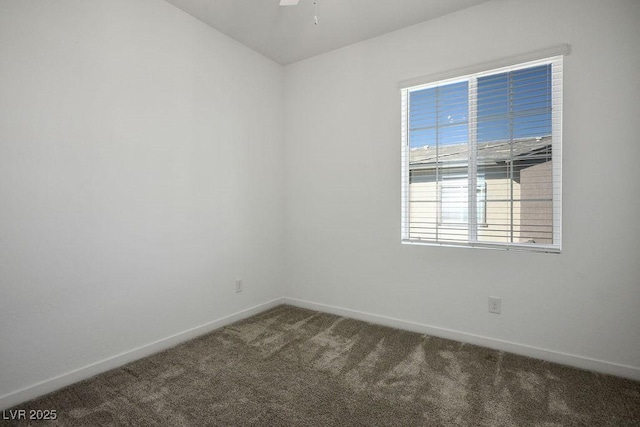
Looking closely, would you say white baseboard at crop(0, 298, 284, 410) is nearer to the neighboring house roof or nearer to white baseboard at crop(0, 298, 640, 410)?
white baseboard at crop(0, 298, 640, 410)

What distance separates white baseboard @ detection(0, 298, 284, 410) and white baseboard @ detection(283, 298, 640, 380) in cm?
109

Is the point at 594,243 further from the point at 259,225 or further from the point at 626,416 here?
the point at 259,225

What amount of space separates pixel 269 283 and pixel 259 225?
658mm

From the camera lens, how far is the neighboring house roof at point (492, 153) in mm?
2346

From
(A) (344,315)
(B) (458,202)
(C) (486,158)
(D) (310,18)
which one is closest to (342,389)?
(A) (344,315)

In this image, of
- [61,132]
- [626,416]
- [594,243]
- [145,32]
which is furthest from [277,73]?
[626,416]

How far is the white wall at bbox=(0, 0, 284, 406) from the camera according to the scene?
5.97ft

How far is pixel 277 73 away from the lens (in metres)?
3.58

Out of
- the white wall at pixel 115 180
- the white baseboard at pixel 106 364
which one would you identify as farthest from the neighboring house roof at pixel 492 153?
the white baseboard at pixel 106 364

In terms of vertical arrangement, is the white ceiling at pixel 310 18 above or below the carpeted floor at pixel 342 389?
above

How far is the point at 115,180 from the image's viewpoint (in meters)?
2.21

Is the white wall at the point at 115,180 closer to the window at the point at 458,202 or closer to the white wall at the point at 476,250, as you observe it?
the white wall at the point at 476,250

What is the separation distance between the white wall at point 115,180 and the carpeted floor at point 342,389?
33 cm

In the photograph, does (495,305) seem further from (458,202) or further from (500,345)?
(458,202)
